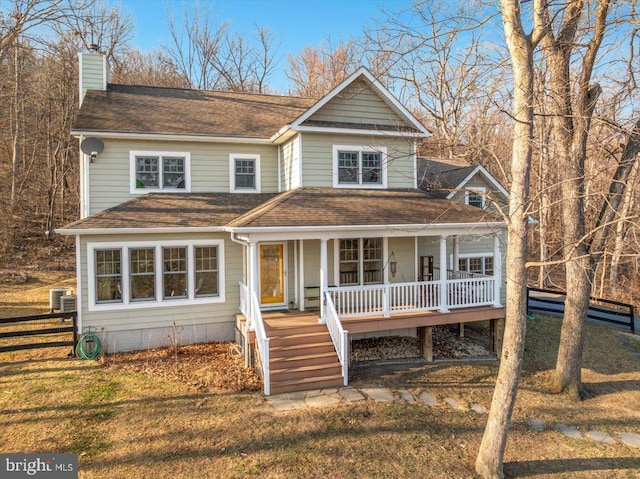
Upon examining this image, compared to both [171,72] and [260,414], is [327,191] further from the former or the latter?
[171,72]

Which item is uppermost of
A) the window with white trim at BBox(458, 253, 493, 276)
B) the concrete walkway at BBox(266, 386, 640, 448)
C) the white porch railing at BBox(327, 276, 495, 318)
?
the window with white trim at BBox(458, 253, 493, 276)

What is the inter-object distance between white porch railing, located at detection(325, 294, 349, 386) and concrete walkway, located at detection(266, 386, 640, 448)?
0.46 meters

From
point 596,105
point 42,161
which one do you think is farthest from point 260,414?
point 42,161

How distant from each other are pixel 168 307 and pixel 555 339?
1281cm

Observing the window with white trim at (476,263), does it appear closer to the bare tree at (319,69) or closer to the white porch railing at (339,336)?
the white porch railing at (339,336)

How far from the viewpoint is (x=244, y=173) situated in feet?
44.3

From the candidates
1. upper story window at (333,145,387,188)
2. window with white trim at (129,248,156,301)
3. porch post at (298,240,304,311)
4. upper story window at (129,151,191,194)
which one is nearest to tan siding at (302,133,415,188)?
upper story window at (333,145,387,188)

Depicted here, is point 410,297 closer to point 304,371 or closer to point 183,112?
point 304,371

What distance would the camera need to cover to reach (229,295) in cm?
1215

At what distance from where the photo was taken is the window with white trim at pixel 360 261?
12758 millimetres

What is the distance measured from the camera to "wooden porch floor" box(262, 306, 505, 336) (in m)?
10.5

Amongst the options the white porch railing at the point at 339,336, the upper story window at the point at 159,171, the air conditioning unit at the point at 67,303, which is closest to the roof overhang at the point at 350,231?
the white porch railing at the point at 339,336
